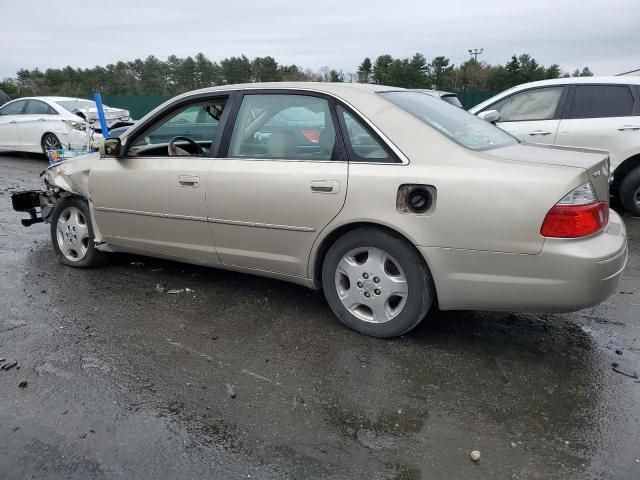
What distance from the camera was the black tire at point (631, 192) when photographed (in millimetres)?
6844

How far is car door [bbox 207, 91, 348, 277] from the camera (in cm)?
352

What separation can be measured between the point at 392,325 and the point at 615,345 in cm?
146

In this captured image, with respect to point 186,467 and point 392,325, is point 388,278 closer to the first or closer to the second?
point 392,325

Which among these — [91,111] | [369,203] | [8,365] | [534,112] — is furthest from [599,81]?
[91,111]

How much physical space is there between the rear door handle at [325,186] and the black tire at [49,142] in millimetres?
10538

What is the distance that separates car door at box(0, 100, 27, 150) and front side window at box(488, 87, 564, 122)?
431 inches

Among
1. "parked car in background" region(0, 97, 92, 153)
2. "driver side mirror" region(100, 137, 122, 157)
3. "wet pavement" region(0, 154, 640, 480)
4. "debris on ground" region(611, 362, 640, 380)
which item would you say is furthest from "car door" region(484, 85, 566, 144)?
"parked car in background" region(0, 97, 92, 153)

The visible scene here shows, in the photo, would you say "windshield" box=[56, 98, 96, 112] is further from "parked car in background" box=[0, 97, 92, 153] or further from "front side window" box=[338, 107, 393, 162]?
"front side window" box=[338, 107, 393, 162]

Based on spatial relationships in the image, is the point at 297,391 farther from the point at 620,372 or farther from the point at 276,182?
the point at 620,372

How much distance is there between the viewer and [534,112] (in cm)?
744

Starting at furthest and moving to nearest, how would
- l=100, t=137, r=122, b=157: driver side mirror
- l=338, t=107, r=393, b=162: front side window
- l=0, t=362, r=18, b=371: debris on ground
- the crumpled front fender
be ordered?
1. the crumpled front fender
2. l=100, t=137, r=122, b=157: driver side mirror
3. l=338, t=107, r=393, b=162: front side window
4. l=0, t=362, r=18, b=371: debris on ground

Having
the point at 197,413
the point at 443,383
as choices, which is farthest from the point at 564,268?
the point at 197,413

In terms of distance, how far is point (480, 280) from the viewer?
10.3ft

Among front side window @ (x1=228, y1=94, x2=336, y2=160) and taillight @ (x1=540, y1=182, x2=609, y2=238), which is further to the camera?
front side window @ (x1=228, y1=94, x2=336, y2=160)
